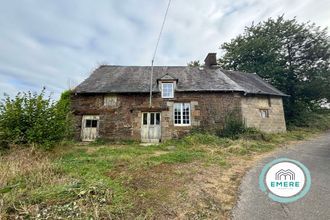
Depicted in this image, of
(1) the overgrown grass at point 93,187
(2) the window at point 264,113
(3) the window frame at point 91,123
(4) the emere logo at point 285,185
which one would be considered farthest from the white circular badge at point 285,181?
(3) the window frame at point 91,123

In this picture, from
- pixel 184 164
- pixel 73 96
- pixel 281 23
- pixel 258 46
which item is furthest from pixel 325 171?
pixel 281 23

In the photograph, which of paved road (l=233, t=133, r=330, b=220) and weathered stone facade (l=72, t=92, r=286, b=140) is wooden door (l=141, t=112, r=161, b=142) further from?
paved road (l=233, t=133, r=330, b=220)

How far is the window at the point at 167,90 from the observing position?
14.0m

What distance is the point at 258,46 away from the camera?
75.3 ft

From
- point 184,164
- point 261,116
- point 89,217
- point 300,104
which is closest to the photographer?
point 89,217

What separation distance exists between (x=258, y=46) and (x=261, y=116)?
12493 mm

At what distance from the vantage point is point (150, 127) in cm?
1355

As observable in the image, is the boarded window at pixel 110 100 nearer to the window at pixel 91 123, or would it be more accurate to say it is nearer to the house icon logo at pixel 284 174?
the window at pixel 91 123

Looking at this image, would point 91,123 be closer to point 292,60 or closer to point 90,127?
point 90,127

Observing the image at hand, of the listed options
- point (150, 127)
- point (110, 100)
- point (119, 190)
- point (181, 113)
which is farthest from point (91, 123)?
point (119, 190)

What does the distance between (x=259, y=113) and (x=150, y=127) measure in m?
8.44

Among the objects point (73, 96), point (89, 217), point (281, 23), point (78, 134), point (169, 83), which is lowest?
point (89, 217)

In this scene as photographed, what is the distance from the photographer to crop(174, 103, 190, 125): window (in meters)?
13.6

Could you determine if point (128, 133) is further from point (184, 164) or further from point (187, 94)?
point (184, 164)
